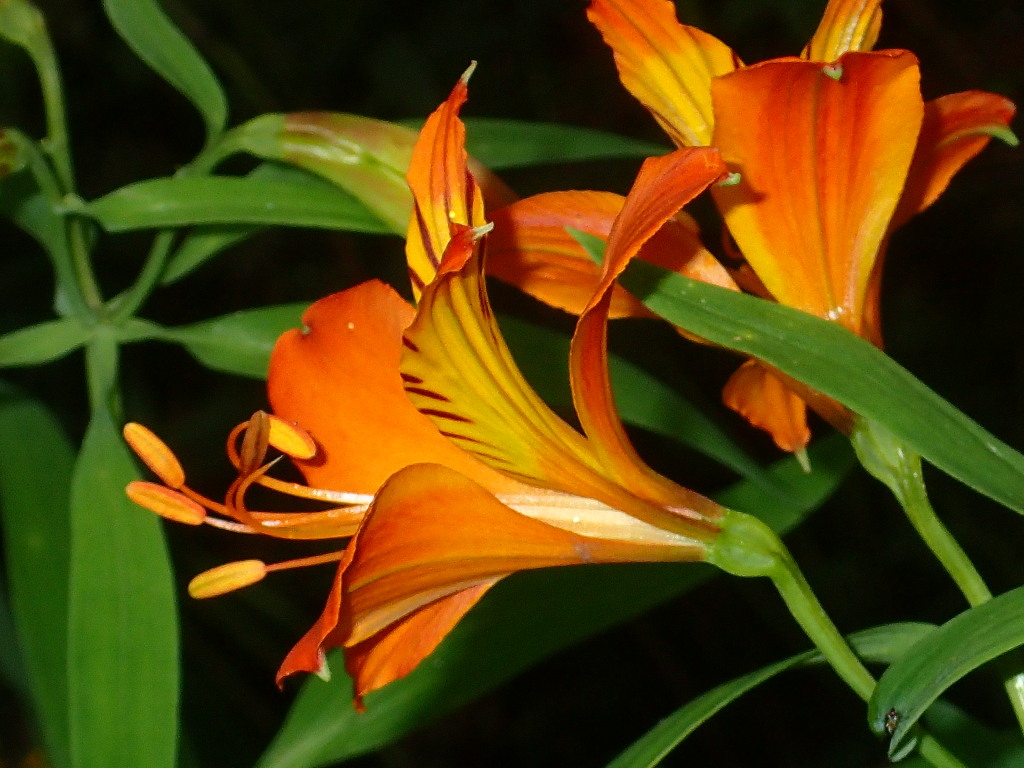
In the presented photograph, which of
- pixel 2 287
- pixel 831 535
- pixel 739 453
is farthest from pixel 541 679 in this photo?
pixel 739 453

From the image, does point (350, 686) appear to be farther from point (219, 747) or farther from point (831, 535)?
point (831, 535)

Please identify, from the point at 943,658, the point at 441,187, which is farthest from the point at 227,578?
the point at 943,658

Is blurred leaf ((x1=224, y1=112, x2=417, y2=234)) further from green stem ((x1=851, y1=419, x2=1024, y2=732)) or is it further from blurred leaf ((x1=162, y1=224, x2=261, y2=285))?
green stem ((x1=851, y1=419, x2=1024, y2=732))

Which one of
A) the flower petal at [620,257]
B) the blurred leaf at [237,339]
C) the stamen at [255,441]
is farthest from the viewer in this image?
the blurred leaf at [237,339]

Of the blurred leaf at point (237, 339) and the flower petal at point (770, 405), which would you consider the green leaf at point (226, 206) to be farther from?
the flower petal at point (770, 405)

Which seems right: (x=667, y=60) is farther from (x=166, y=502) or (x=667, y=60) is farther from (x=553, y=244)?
(x=166, y=502)

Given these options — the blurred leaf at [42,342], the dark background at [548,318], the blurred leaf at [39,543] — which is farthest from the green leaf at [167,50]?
the dark background at [548,318]
